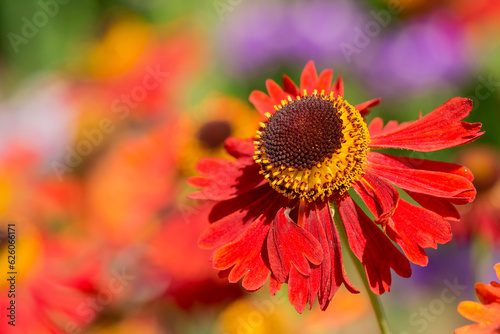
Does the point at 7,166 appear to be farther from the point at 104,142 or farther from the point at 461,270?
the point at 461,270

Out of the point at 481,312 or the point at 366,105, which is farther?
the point at 366,105

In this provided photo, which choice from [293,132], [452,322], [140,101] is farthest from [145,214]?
[452,322]
